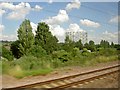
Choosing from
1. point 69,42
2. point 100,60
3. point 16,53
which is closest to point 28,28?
point 16,53

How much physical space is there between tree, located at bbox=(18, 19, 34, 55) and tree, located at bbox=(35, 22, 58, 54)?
2823 millimetres

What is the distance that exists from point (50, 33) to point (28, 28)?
22.5 feet

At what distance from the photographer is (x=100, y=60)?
27797 mm

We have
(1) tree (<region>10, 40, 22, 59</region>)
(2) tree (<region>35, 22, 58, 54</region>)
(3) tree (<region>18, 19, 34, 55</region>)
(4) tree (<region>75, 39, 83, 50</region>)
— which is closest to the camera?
(3) tree (<region>18, 19, 34, 55</region>)

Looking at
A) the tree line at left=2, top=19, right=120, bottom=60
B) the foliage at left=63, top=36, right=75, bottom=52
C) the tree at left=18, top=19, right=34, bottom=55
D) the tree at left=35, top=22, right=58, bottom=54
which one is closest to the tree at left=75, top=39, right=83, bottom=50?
the foliage at left=63, top=36, right=75, bottom=52

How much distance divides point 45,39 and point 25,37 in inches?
220

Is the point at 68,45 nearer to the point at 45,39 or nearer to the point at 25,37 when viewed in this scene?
the point at 45,39

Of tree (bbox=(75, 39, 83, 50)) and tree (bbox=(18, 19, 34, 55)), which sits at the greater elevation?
tree (bbox=(18, 19, 34, 55))

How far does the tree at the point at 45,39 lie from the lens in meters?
67.9

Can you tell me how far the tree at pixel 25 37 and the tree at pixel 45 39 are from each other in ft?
9.26

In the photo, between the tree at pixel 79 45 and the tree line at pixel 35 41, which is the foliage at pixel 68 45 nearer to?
the tree line at pixel 35 41

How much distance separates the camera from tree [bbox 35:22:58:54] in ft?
223

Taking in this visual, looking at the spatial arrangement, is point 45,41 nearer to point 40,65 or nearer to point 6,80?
point 40,65

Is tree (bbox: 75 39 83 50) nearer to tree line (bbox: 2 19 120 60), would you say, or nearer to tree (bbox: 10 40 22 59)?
Result: tree line (bbox: 2 19 120 60)
